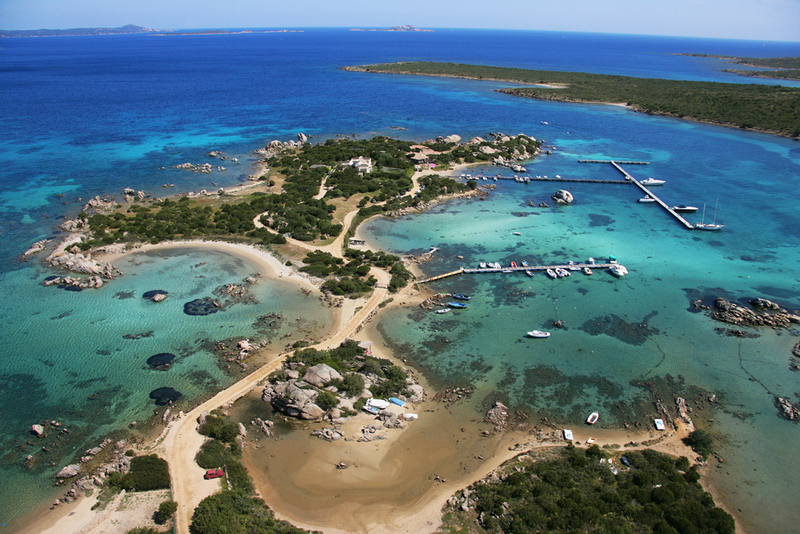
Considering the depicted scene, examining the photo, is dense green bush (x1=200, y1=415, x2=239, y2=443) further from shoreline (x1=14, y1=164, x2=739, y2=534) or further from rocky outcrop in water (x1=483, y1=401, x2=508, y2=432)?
rocky outcrop in water (x1=483, y1=401, x2=508, y2=432)

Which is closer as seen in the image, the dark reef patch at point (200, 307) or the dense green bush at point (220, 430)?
the dense green bush at point (220, 430)

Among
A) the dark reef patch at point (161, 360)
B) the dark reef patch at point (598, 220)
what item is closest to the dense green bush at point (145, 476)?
the dark reef patch at point (161, 360)

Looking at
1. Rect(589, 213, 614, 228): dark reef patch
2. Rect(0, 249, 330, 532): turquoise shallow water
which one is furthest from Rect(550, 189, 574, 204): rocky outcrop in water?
Rect(0, 249, 330, 532): turquoise shallow water

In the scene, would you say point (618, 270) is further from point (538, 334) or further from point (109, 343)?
point (109, 343)

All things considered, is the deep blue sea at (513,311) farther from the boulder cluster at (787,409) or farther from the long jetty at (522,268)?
the long jetty at (522,268)

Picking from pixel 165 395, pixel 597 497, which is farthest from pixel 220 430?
pixel 597 497
